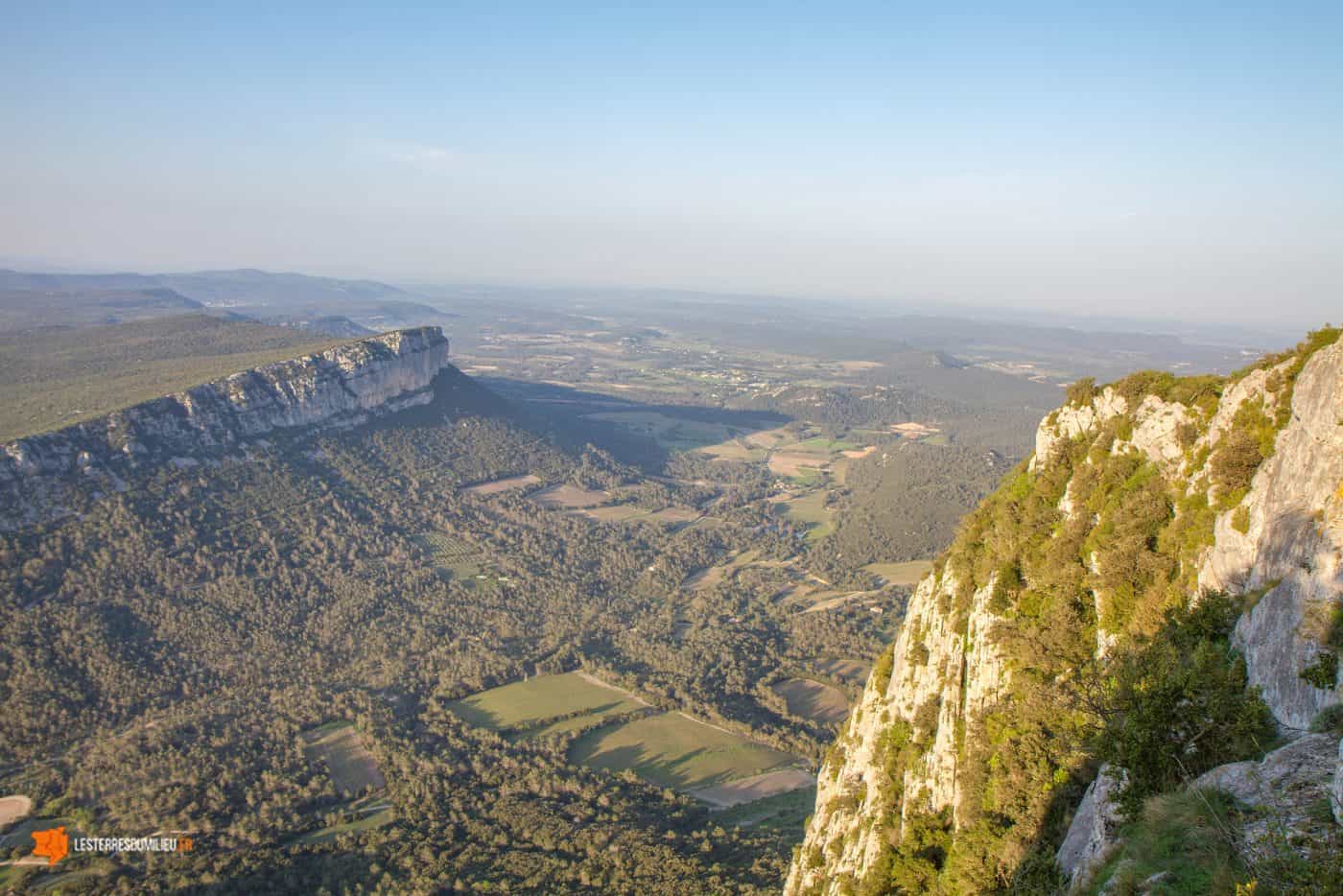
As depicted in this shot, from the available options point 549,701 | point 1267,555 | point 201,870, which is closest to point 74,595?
point 201,870

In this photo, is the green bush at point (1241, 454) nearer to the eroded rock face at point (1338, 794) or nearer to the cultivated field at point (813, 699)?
the eroded rock face at point (1338, 794)

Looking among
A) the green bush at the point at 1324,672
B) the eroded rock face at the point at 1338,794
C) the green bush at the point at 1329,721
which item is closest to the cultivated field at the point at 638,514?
the green bush at the point at 1324,672

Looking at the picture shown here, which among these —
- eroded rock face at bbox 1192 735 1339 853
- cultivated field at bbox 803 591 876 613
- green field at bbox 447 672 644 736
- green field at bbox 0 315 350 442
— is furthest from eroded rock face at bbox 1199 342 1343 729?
green field at bbox 0 315 350 442

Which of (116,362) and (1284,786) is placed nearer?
(1284,786)

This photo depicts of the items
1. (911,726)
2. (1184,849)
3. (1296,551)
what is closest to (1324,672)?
(1296,551)

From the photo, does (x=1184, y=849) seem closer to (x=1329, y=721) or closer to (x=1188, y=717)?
(x=1329, y=721)

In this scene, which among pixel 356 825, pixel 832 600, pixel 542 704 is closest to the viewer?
pixel 356 825

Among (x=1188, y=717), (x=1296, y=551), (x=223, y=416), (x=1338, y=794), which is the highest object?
(x=1296, y=551)

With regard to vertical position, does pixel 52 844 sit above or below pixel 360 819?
above
